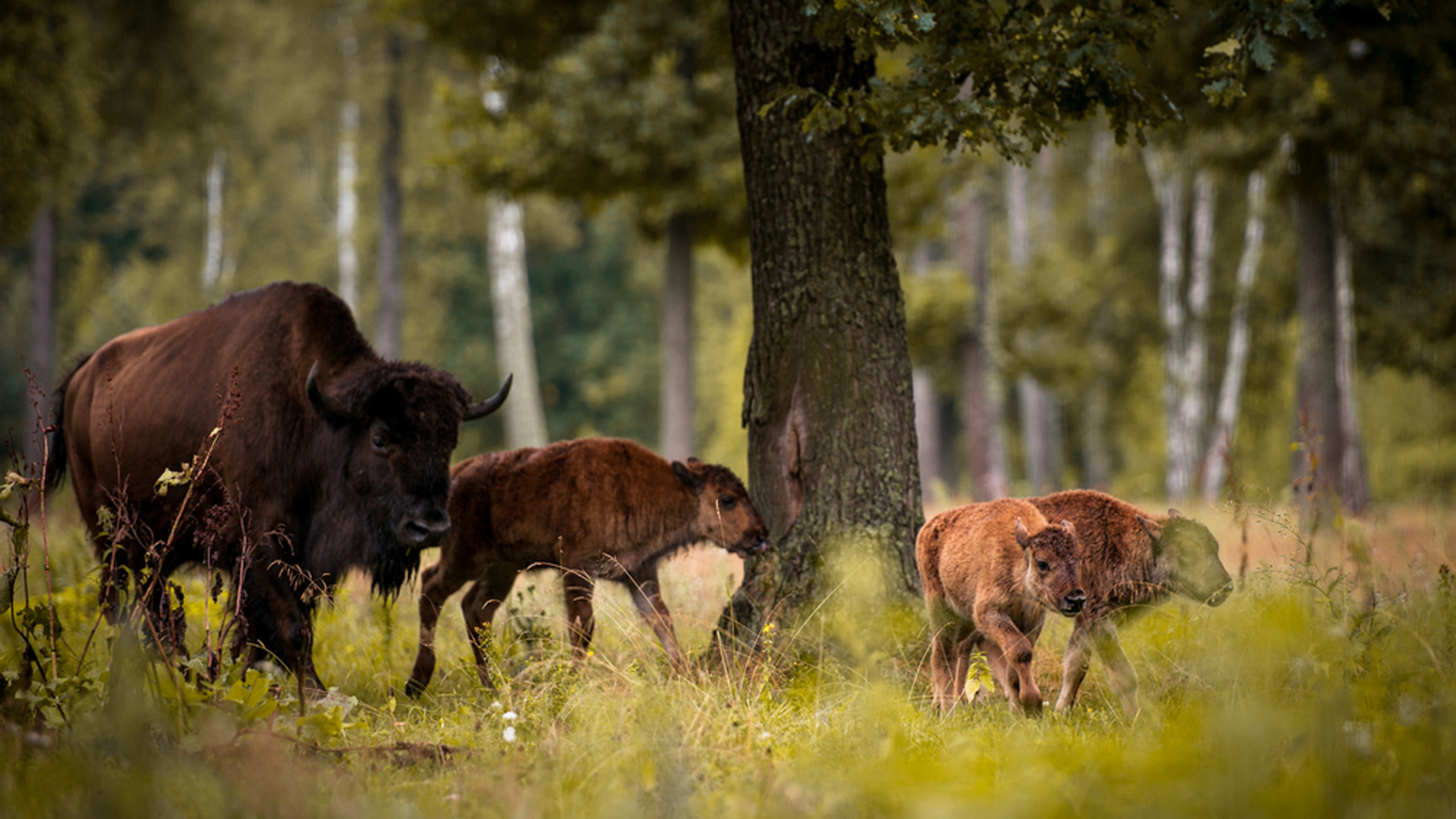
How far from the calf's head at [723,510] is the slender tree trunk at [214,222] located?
26.6 meters

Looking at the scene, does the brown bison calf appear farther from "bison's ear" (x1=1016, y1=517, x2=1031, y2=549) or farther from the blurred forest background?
the blurred forest background

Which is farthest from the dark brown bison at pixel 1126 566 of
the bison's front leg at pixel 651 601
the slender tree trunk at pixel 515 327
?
the slender tree trunk at pixel 515 327

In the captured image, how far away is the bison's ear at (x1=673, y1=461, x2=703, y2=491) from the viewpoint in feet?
18.7

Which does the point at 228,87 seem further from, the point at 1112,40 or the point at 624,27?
the point at 1112,40

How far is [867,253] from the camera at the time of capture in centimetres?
497

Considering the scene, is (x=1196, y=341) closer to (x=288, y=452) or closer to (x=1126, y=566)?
(x=1126, y=566)

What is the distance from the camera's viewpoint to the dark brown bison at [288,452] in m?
4.56

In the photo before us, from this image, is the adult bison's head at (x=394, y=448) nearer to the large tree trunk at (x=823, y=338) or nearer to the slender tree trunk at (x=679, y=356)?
the large tree trunk at (x=823, y=338)

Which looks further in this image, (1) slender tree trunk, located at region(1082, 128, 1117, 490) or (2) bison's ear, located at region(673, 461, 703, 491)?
(1) slender tree trunk, located at region(1082, 128, 1117, 490)

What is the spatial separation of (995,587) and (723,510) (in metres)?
1.85

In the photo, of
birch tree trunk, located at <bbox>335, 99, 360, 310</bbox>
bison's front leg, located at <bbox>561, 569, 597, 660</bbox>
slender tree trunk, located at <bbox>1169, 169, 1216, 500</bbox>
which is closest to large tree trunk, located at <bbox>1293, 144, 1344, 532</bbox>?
slender tree trunk, located at <bbox>1169, 169, 1216, 500</bbox>

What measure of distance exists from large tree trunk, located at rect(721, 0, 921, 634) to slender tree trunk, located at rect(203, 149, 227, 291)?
27.3m

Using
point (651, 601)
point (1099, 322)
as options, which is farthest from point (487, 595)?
point (1099, 322)

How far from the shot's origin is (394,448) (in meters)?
4.70
